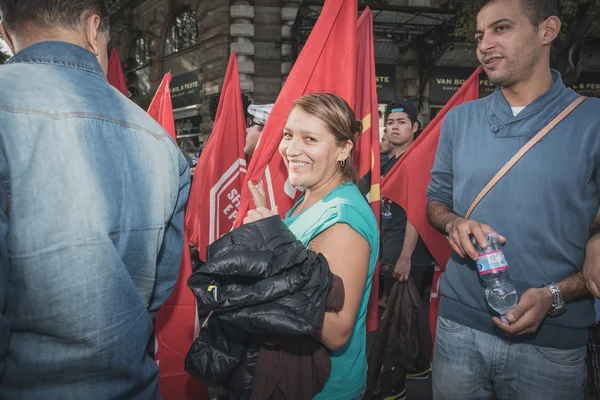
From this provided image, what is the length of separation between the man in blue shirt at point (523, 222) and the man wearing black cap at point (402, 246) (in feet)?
4.56

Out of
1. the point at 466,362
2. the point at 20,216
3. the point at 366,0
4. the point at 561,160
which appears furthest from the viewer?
the point at 366,0

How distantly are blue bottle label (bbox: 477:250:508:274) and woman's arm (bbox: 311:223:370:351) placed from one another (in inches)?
17.5

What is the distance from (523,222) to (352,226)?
0.72m

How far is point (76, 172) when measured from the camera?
1.11 m

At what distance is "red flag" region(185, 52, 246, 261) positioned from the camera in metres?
3.14

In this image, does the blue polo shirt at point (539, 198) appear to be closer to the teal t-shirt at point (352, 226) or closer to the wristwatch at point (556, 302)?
the wristwatch at point (556, 302)

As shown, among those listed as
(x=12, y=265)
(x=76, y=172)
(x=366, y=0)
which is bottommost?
(x=12, y=265)

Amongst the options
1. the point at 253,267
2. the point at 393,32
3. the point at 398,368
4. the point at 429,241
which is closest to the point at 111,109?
the point at 253,267

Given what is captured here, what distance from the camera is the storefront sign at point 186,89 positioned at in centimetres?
1342

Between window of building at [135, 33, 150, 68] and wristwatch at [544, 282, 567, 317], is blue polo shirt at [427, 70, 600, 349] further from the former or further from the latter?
window of building at [135, 33, 150, 68]

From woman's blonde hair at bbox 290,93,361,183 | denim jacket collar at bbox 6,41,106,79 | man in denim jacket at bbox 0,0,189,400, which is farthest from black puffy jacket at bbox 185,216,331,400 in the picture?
denim jacket collar at bbox 6,41,106,79

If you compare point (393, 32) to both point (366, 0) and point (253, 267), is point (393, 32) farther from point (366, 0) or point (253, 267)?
point (253, 267)

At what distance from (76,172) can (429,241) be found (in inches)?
88.7

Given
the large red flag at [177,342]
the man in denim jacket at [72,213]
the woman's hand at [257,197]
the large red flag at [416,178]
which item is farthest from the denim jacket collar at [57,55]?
the large red flag at [416,178]
